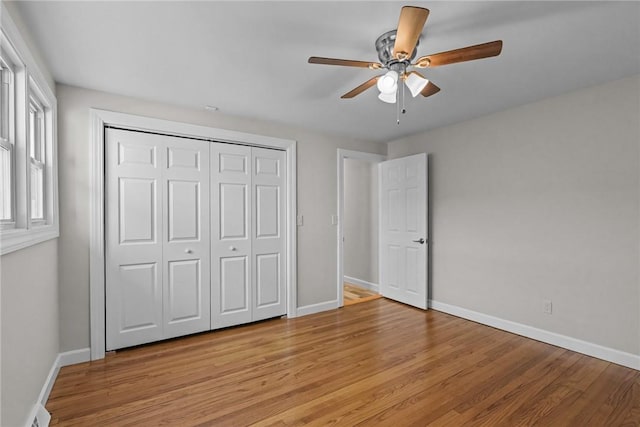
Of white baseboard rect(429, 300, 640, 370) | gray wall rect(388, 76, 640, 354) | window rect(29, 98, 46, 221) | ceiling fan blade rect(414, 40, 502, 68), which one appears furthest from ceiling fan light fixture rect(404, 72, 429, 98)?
white baseboard rect(429, 300, 640, 370)

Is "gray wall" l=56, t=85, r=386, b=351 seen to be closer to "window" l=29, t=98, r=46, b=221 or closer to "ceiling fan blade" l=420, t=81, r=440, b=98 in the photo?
"window" l=29, t=98, r=46, b=221

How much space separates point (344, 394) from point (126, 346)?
6.72 ft

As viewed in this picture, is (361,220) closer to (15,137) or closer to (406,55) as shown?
(406,55)

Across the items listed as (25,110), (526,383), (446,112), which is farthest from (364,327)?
(25,110)

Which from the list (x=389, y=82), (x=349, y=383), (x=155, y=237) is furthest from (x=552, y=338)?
(x=155, y=237)

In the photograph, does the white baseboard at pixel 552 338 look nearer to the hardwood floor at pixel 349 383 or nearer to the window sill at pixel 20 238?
the hardwood floor at pixel 349 383

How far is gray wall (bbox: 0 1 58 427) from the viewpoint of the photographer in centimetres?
139

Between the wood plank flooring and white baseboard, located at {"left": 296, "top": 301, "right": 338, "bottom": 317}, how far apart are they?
31 cm

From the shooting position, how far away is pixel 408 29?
149 cm

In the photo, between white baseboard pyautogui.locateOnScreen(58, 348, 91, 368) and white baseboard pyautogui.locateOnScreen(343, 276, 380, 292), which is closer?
white baseboard pyautogui.locateOnScreen(58, 348, 91, 368)

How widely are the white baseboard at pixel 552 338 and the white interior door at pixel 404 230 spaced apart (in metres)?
0.48

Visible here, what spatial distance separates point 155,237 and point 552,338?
388cm

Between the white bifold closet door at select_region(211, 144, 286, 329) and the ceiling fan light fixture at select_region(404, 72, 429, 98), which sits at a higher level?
the ceiling fan light fixture at select_region(404, 72, 429, 98)

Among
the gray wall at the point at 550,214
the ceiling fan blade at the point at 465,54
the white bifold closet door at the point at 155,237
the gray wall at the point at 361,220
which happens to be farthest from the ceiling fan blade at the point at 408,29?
the gray wall at the point at 361,220
